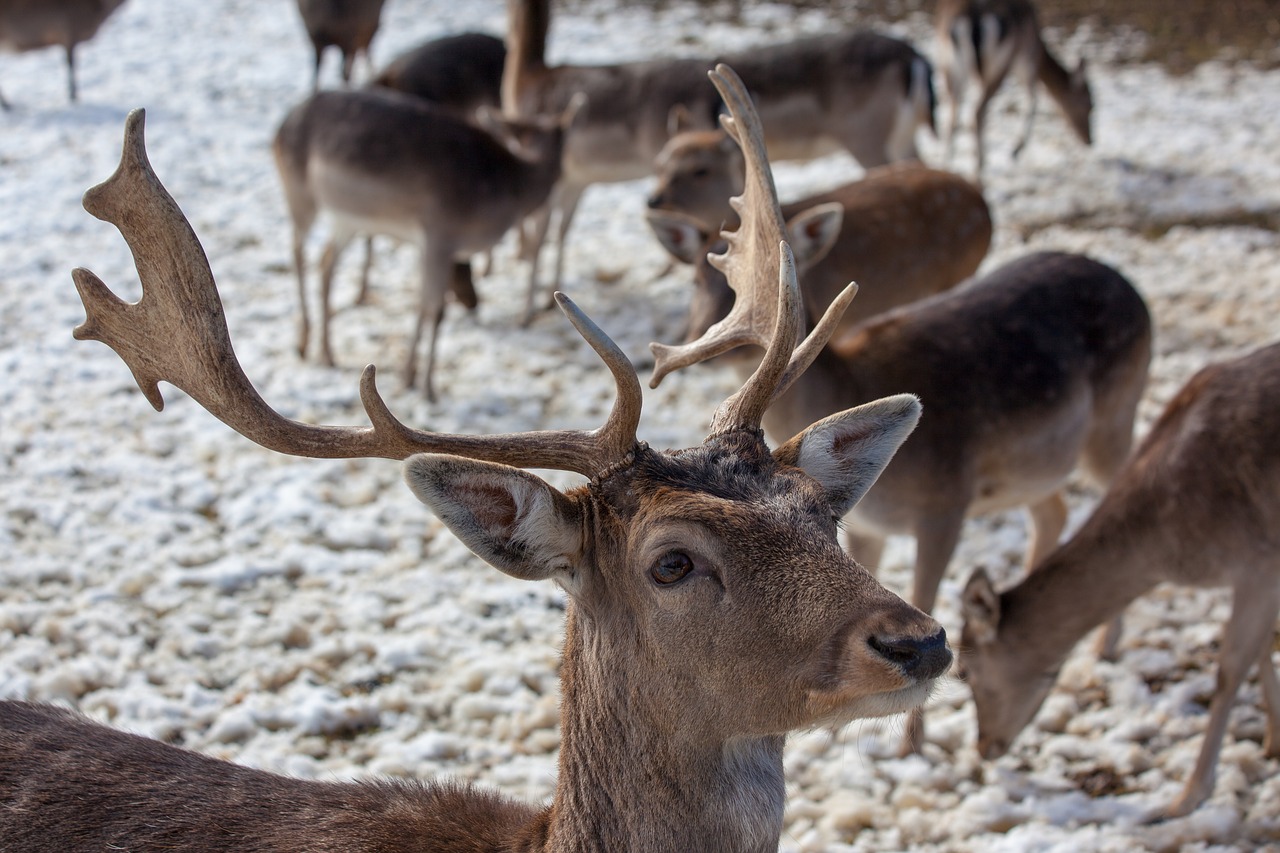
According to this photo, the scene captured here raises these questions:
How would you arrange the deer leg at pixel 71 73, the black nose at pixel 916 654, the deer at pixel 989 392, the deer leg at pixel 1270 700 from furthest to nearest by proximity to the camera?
the deer leg at pixel 71 73 < the deer at pixel 989 392 < the deer leg at pixel 1270 700 < the black nose at pixel 916 654

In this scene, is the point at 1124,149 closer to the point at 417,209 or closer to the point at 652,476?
the point at 417,209

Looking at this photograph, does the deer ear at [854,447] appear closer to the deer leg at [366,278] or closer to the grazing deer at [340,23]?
the deer leg at [366,278]

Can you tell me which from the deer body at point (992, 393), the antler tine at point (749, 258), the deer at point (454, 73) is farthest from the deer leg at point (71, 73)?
the antler tine at point (749, 258)

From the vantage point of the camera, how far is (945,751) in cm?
435

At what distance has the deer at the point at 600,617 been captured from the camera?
226 cm

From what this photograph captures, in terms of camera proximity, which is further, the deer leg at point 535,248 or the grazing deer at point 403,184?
the deer leg at point 535,248

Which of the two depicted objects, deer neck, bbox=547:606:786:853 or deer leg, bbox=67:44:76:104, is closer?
deer neck, bbox=547:606:786:853

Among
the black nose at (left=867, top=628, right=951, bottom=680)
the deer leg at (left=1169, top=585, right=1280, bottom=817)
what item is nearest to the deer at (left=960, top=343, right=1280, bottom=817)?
the deer leg at (left=1169, top=585, right=1280, bottom=817)

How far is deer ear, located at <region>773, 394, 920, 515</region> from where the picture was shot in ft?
8.73

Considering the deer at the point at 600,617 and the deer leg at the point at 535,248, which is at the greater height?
the deer leg at the point at 535,248

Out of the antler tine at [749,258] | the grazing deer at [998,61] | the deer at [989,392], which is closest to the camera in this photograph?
the antler tine at [749,258]

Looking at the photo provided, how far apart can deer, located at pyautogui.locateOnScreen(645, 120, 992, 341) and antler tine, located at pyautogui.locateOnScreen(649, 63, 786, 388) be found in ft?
7.86

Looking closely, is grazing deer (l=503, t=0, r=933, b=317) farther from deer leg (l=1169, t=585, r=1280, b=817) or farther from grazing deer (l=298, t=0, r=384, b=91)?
deer leg (l=1169, t=585, r=1280, b=817)

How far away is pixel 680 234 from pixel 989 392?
184 cm
